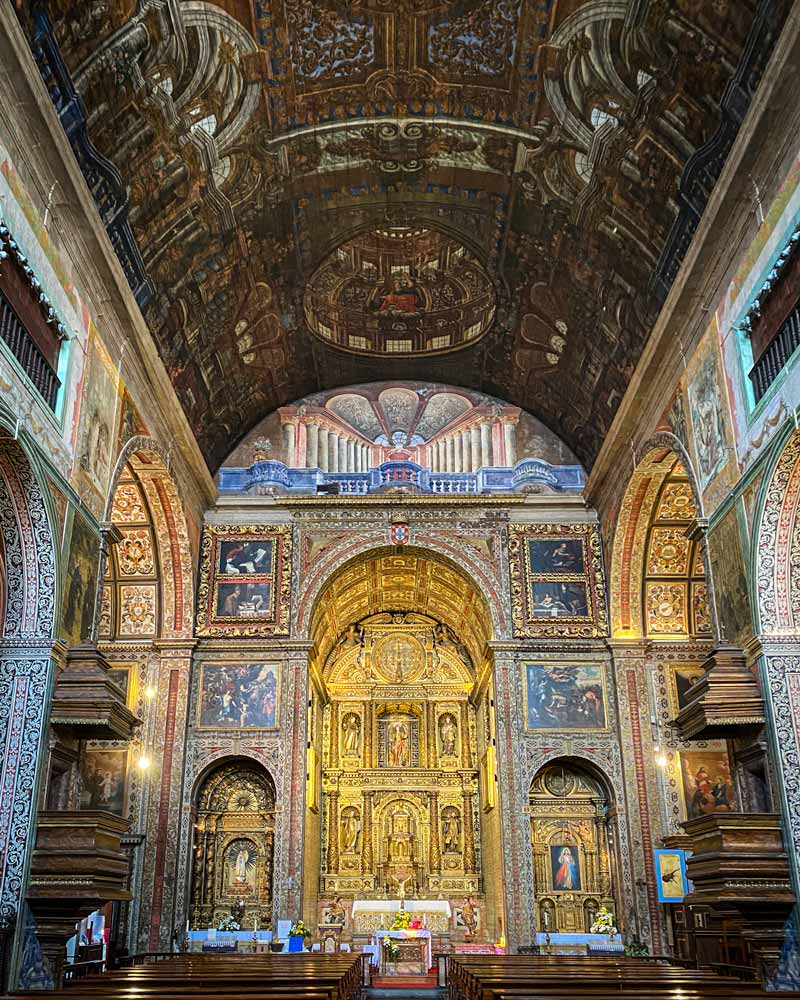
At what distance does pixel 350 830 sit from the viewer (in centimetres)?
3008

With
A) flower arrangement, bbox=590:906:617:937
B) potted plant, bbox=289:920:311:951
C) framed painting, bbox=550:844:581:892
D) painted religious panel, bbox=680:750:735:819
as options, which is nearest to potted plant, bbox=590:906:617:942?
flower arrangement, bbox=590:906:617:937

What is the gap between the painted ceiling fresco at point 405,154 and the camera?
14.2 meters

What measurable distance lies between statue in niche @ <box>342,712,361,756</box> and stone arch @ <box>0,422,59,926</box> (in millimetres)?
19032

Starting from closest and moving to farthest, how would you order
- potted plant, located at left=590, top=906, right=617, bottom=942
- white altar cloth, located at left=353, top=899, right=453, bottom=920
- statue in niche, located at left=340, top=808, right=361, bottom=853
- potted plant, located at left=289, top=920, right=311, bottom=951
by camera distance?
1. potted plant, located at left=289, top=920, right=311, bottom=951
2. potted plant, located at left=590, top=906, right=617, bottom=942
3. white altar cloth, located at left=353, top=899, right=453, bottom=920
4. statue in niche, located at left=340, top=808, right=361, bottom=853

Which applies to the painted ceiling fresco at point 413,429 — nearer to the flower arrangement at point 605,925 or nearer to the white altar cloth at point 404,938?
the flower arrangement at point 605,925

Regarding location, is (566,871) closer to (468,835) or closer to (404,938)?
(404,938)

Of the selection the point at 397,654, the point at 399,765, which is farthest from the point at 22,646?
A: the point at 397,654

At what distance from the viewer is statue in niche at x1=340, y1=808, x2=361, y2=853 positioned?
1174 inches

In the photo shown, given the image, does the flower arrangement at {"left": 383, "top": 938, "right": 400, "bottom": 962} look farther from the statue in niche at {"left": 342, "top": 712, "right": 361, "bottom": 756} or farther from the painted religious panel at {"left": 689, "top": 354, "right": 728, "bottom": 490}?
the painted religious panel at {"left": 689, "top": 354, "right": 728, "bottom": 490}

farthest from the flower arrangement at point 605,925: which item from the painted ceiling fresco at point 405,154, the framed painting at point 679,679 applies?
the painted ceiling fresco at point 405,154

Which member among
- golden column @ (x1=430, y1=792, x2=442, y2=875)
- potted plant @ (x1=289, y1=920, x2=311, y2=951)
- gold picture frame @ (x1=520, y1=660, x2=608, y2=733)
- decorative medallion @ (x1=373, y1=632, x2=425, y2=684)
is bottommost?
potted plant @ (x1=289, y1=920, x2=311, y2=951)

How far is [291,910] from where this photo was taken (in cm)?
2114

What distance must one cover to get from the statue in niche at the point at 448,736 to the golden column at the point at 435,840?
4.72 ft

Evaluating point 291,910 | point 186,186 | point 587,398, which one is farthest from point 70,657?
point 587,398
